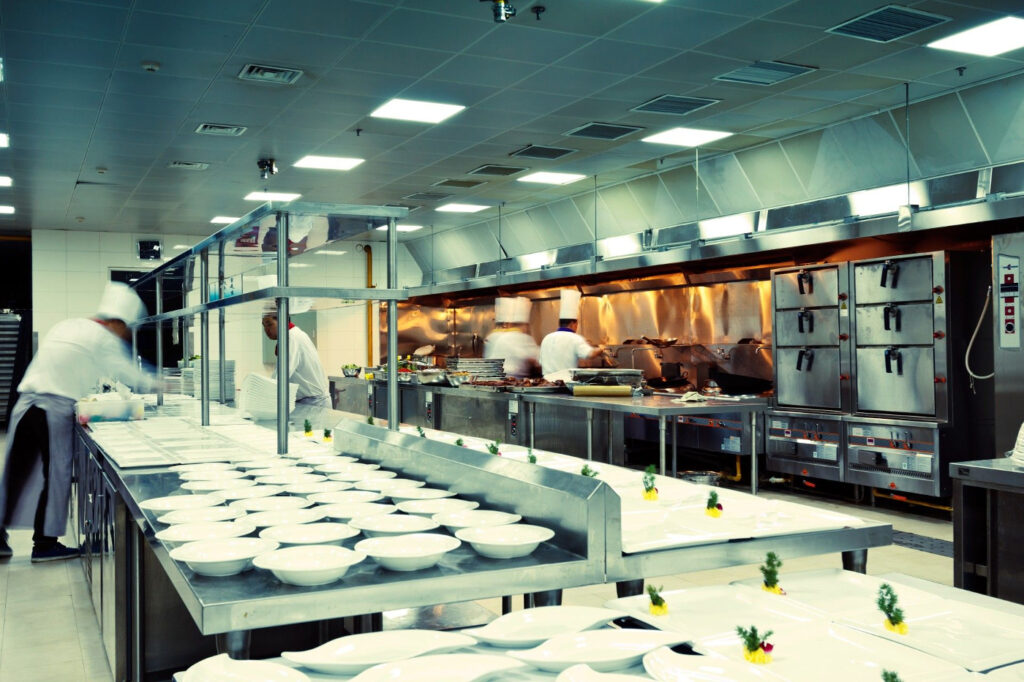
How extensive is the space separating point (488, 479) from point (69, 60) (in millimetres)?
4596

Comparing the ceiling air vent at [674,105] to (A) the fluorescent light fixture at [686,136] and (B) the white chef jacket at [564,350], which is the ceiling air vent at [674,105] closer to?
(A) the fluorescent light fixture at [686,136]

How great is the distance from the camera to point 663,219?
9125mm

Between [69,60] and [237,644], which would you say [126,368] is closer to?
[69,60]

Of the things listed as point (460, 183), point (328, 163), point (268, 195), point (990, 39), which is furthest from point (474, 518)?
point (268, 195)

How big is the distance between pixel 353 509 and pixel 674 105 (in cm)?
512

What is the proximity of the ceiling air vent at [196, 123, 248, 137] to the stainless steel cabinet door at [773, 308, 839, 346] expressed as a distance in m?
4.77

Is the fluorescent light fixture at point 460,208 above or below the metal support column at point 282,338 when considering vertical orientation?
above

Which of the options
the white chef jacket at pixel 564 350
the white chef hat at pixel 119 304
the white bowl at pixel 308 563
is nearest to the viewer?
the white bowl at pixel 308 563

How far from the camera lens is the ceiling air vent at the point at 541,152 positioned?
774 centimetres

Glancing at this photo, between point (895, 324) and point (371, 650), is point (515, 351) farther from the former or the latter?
point (371, 650)

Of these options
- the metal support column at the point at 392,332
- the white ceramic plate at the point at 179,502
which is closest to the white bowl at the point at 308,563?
the white ceramic plate at the point at 179,502

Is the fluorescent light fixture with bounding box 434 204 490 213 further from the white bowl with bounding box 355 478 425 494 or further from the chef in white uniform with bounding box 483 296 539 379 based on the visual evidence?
the white bowl with bounding box 355 478 425 494

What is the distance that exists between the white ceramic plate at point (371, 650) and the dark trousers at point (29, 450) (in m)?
4.14

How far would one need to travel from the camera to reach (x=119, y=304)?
5.06 metres
